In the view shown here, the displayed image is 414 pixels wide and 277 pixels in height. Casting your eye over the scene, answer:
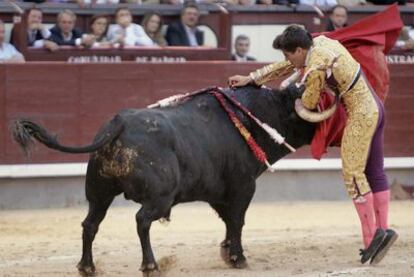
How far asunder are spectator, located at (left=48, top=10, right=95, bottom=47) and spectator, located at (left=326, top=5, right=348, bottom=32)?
2457 mm

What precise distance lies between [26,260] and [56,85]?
3251 mm

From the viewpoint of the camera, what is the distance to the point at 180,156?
6.84 metres

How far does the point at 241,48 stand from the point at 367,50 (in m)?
4.05

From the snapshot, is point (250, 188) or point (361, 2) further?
point (361, 2)

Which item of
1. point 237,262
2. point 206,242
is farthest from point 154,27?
point 237,262

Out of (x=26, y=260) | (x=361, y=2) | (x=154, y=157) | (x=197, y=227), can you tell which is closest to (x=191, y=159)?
(x=154, y=157)

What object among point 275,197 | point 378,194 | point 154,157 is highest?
point 154,157

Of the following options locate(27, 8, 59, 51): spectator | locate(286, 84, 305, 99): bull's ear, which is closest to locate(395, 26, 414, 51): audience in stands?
locate(27, 8, 59, 51): spectator

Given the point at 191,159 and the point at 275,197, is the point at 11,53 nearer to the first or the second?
the point at 275,197

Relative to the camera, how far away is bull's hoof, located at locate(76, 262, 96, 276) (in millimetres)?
6949

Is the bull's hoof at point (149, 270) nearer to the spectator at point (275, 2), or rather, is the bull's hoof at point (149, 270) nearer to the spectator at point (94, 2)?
the spectator at point (94, 2)

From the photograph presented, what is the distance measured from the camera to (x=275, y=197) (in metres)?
11.6

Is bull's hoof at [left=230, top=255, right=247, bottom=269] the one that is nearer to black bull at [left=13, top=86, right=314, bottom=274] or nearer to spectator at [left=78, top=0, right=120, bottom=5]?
black bull at [left=13, top=86, right=314, bottom=274]

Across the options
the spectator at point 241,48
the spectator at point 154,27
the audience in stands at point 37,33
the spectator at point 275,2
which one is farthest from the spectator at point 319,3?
the audience in stands at point 37,33
